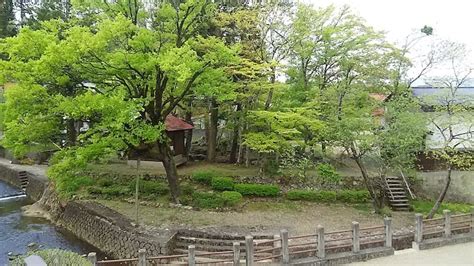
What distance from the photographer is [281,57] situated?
21594 millimetres

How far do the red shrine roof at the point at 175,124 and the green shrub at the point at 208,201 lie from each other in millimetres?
6899

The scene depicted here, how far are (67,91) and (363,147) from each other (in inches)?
481

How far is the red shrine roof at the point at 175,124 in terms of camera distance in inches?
1009

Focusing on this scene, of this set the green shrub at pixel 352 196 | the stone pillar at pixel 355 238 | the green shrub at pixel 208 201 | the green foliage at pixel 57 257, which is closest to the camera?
the green foliage at pixel 57 257

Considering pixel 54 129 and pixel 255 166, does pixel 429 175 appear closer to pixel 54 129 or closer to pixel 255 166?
pixel 255 166

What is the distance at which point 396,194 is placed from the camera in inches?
814

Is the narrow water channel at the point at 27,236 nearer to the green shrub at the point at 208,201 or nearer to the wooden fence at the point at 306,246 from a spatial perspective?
the green shrub at the point at 208,201

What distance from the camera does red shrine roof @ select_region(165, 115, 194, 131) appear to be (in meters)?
25.6

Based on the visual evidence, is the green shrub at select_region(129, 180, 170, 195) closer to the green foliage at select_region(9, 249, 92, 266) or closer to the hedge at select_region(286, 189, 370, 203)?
the hedge at select_region(286, 189, 370, 203)

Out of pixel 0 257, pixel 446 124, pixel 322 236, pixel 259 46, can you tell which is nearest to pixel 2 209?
pixel 0 257

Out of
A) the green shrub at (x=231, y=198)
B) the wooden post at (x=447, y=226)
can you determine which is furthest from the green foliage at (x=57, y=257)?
the wooden post at (x=447, y=226)

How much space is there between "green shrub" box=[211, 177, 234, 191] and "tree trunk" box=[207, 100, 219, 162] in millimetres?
5219

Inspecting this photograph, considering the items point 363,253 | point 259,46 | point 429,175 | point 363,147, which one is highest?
point 259,46

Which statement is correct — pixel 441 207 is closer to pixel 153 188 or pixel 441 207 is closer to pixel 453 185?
pixel 453 185
